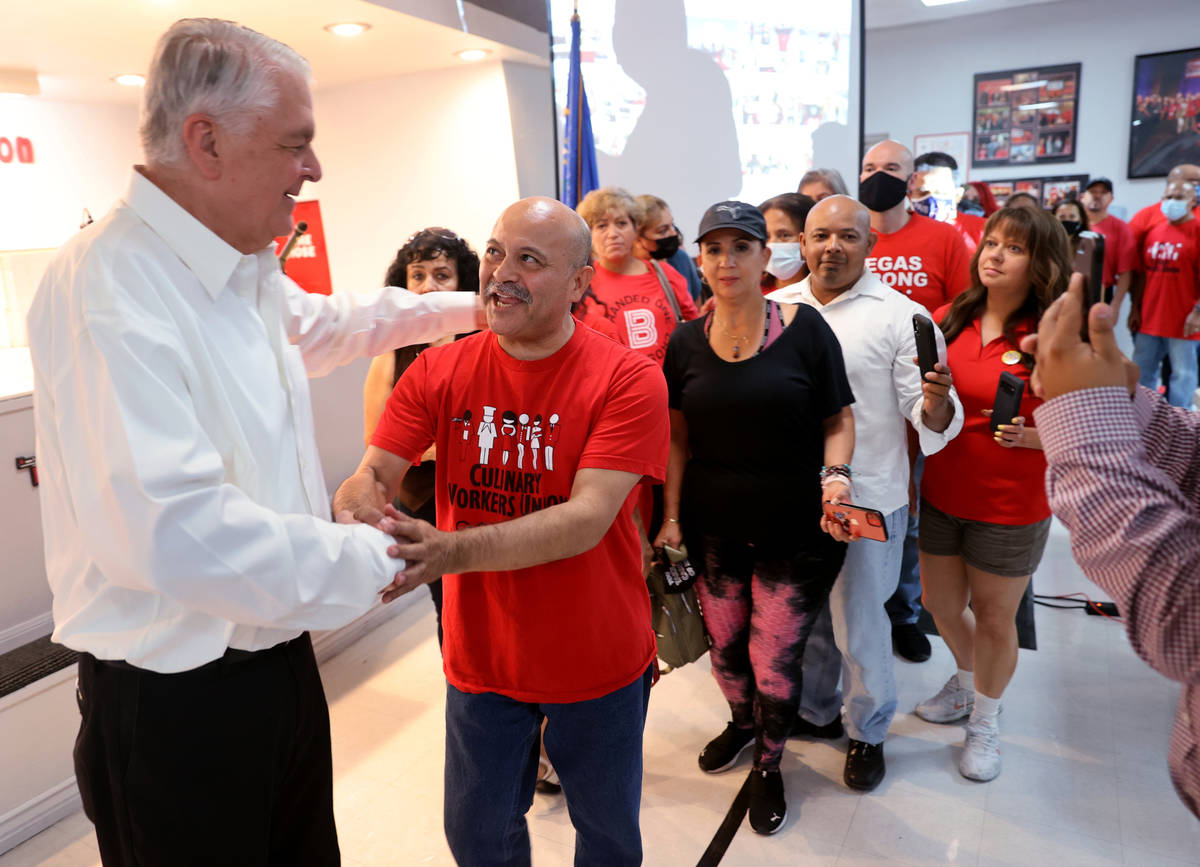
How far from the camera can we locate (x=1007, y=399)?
2.12m

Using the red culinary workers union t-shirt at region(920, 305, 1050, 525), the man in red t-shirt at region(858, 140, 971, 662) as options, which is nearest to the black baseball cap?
the red culinary workers union t-shirt at region(920, 305, 1050, 525)

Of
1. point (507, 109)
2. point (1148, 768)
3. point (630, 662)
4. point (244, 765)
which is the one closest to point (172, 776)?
point (244, 765)

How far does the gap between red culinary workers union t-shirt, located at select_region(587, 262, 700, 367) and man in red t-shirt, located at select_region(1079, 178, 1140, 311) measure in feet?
17.6

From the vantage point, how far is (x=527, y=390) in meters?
1.61

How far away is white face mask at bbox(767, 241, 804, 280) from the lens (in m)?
3.02

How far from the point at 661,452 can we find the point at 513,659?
51cm

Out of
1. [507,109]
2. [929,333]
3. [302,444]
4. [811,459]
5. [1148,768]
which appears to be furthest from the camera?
[507,109]

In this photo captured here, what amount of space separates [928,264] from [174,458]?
2.99m

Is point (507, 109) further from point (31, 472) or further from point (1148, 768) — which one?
point (1148, 768)

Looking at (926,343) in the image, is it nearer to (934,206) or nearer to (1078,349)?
(1078,349)

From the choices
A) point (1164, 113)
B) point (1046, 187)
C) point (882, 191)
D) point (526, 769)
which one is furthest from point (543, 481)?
point (1164, 113)

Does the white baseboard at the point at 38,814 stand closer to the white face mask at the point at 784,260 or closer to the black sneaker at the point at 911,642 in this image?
the white face mask at the point at 784,260

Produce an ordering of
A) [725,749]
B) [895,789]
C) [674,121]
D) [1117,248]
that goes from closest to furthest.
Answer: [895,789]
[725,749]
[674,121]
[1117,248]

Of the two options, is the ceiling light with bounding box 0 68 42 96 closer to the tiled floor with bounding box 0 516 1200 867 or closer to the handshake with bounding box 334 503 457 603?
the tiled floor with bounding box 0 516 1200 867
